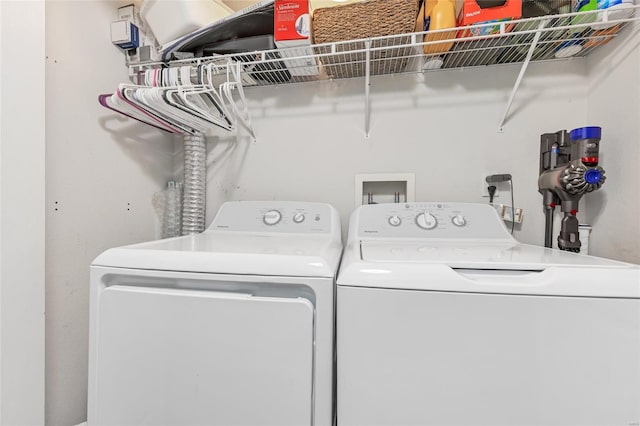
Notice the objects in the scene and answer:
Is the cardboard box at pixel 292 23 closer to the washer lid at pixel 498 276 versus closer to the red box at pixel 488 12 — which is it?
the red box at pixel 488 12

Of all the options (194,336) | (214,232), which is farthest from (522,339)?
(214,232)

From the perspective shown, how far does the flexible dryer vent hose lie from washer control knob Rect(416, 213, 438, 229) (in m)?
1.00

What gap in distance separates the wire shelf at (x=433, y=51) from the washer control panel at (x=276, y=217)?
1.85ft

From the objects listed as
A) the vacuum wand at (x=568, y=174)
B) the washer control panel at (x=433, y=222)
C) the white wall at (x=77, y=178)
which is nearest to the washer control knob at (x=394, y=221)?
the washer control panel at (x=433, y=222)

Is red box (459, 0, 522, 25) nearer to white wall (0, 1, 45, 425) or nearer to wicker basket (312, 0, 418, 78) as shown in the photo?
wicker basket (312, 0, 418, 78)

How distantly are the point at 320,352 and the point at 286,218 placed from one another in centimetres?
63

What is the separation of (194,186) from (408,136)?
1051 millimetres

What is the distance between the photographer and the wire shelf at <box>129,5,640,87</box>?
3.06 feet

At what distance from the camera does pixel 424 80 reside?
50.3 inches

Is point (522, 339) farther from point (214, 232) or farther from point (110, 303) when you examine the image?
point (214, 232)

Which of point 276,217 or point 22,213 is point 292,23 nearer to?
point 276,217

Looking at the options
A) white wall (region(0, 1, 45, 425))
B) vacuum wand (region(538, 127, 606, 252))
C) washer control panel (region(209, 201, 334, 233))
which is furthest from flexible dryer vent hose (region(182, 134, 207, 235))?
vacuum wand (region(538, 127, 606, 252))

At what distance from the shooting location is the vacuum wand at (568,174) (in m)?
0.89

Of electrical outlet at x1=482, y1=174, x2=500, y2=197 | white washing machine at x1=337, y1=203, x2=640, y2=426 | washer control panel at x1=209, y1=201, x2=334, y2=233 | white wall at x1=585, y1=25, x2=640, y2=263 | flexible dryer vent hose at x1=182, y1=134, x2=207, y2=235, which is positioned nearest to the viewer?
white washing machine at x1=337, y1=203, x2=640, y2=426
